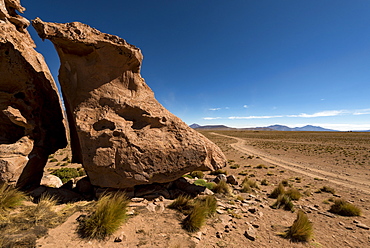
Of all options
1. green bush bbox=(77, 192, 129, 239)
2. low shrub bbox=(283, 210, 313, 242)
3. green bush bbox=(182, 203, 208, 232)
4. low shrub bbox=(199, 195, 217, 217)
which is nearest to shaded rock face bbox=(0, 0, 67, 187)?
green bush bbox=(77, 192, 129, 239)

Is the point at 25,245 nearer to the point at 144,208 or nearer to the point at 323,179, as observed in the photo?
the point at 144,208

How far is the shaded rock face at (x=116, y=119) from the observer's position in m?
6.25

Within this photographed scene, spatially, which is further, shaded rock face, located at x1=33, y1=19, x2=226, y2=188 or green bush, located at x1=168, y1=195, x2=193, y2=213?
shaded rock face, located at x1=33, y1=19, x2=226, y2=188

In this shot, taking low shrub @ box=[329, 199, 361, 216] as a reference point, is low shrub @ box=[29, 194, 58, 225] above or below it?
above

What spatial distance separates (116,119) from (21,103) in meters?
3.74

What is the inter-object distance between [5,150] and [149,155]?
4909 mm

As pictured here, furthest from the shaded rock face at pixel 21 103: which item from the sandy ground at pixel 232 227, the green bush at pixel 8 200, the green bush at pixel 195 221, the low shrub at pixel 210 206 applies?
the low shrub at pixel 210 206

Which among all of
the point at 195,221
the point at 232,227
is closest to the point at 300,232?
the point at 232,227

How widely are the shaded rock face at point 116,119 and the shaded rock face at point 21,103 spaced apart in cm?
104

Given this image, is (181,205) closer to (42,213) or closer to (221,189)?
(221,189)

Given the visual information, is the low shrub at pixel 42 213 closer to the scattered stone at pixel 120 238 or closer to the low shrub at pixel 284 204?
the scattered stone at pixel 120 238

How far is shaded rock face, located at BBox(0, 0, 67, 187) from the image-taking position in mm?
5926

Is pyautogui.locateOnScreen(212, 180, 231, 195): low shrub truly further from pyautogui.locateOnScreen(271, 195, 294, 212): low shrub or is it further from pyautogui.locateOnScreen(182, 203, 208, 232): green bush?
pyautogui.locateOnScreen(182, 203, 208, 232): green bush

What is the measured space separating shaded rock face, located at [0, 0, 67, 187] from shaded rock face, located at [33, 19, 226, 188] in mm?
1041
